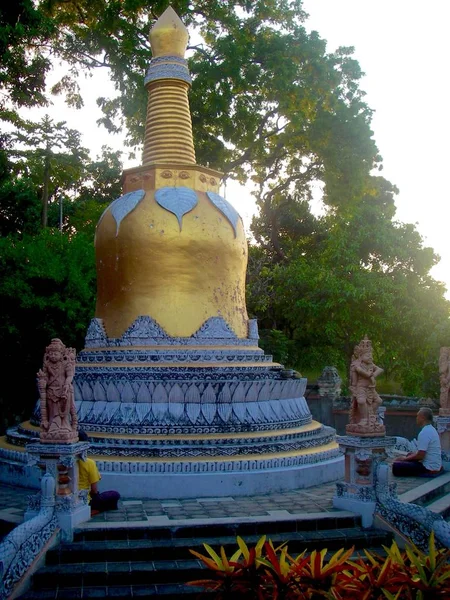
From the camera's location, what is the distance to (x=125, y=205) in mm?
14797

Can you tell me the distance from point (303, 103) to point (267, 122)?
3059 mm

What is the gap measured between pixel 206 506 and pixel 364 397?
2953 mm

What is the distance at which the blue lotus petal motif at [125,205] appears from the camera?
1467 cm

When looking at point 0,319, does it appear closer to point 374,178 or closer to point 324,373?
point 324,373

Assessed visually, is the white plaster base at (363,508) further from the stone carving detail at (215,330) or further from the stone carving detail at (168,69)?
the stone carving detail at (168,69)

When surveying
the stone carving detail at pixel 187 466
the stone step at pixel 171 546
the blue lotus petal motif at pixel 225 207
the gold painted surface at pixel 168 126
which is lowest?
the stone step at pixel 171 546

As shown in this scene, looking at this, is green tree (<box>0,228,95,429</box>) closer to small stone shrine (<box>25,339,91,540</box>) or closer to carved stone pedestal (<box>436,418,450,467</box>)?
small stone shrine (<box>25,339,91,540</box>)

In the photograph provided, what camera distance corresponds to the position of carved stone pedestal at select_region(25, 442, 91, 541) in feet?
28.0

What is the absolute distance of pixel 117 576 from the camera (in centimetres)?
750

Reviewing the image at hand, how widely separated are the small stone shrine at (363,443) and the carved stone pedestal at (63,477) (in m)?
3.68

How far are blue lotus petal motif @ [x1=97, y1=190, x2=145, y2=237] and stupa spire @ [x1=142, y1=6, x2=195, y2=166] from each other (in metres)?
0.93

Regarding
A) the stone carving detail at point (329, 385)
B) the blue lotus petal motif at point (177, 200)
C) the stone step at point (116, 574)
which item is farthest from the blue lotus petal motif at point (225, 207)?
the stone carving detail at point (329, 385)

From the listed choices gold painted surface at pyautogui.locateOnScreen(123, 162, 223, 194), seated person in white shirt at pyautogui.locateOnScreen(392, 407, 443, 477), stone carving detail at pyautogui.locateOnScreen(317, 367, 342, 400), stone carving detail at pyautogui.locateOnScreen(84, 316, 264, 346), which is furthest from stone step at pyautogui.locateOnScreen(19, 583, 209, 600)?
stone carving detail at pyautogui.locateOnScreen(317, 367, 342, 400)

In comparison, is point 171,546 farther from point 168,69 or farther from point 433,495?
point 168,69
